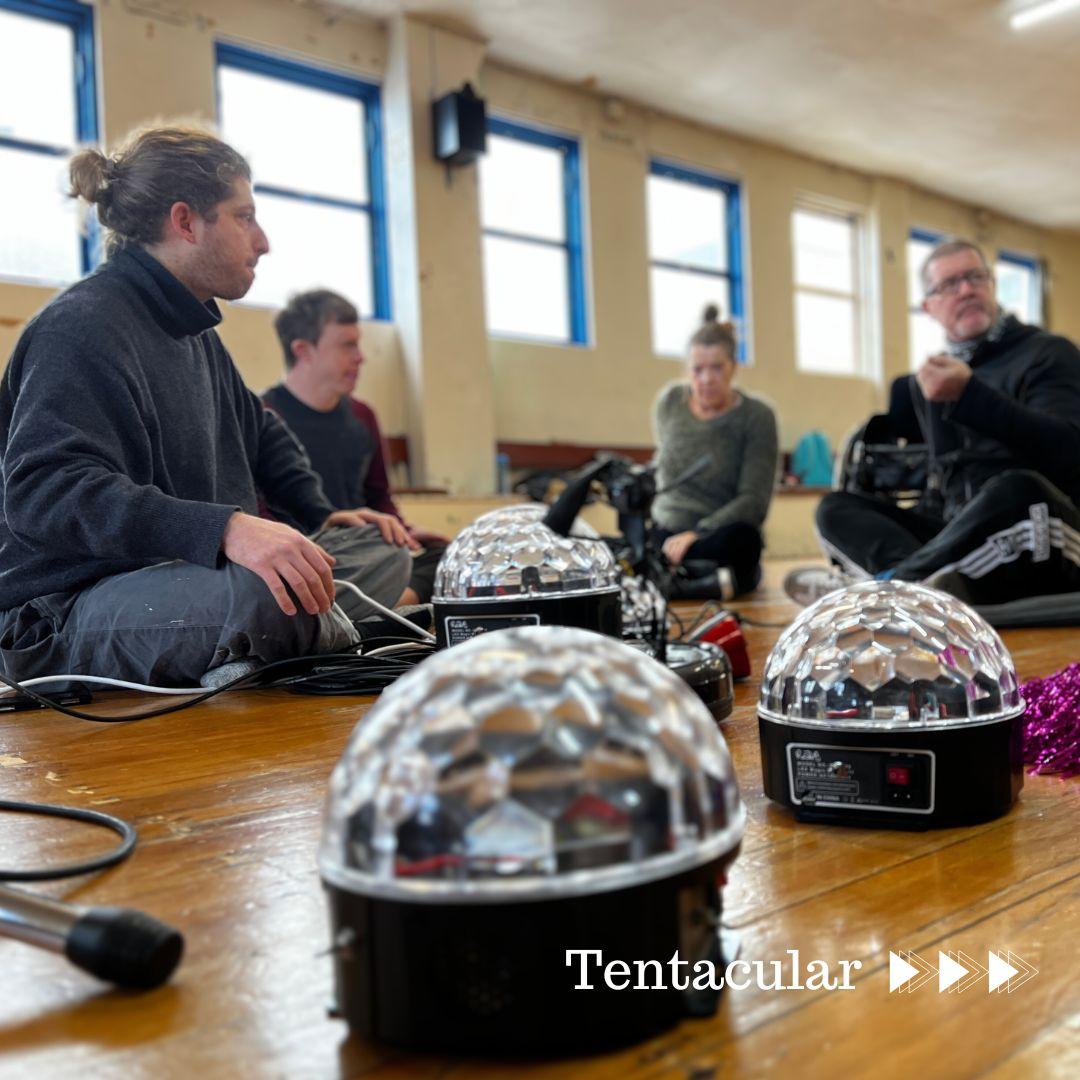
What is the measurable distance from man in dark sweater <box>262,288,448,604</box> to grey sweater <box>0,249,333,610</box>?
3.57ft

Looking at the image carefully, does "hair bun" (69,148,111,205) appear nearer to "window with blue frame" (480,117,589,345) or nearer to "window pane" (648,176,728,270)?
"window with blue frame" (480,117,589,345)

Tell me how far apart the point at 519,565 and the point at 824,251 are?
7.55 m

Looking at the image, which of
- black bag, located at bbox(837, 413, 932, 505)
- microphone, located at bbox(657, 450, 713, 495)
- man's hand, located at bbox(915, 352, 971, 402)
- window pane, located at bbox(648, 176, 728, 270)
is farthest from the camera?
window pane, located at bbox(648, 176, 728, 270)

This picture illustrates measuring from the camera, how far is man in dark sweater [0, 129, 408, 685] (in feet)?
5.04

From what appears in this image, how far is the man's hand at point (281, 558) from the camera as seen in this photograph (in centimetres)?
148

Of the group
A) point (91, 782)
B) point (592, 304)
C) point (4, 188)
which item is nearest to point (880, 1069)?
point (91, 782)

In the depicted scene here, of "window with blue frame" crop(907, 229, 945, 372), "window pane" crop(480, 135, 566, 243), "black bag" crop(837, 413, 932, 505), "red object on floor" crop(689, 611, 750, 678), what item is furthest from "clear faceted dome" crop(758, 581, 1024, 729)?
"window with blue frame" crop(907, 229, 945, 372)

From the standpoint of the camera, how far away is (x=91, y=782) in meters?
1.04

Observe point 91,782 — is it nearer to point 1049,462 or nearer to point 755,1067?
point 755,1067

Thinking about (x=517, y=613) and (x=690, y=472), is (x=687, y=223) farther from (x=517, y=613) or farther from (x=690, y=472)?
(x=517, y=613)

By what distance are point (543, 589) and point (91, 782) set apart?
62 centimetres

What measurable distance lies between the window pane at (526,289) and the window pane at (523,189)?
110 mm

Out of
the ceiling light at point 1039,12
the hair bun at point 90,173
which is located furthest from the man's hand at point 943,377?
the ceiling light at point 1039,12

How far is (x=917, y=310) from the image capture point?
902cm
